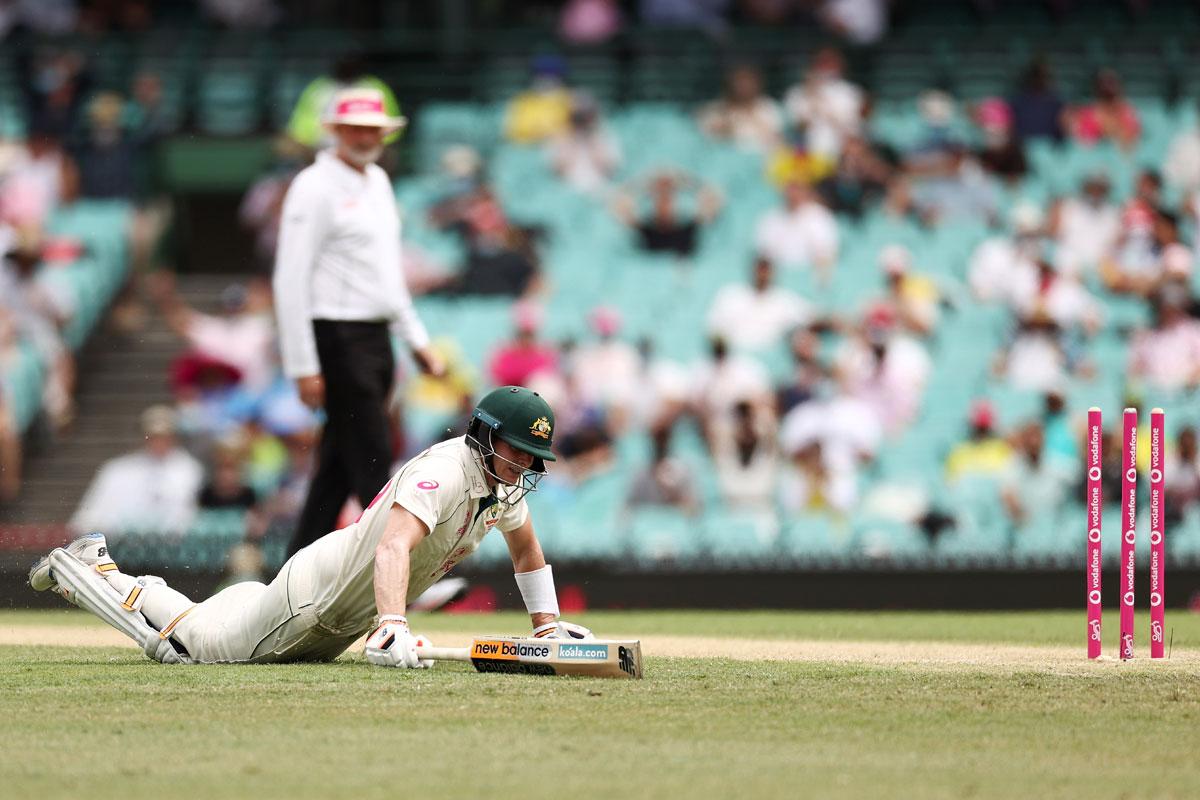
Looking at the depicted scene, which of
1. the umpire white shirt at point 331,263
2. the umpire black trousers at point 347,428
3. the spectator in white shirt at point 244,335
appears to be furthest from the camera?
the spectator in white shirt at point 244,335

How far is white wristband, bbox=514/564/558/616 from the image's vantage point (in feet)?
24.5

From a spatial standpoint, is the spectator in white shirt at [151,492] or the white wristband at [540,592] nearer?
the white wristband at [540,592]

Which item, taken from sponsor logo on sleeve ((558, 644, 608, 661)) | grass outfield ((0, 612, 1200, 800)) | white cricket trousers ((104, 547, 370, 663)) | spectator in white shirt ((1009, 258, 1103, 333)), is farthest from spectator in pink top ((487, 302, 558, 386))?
sponsor logo on sleeve ((558, 644, 608, 661))

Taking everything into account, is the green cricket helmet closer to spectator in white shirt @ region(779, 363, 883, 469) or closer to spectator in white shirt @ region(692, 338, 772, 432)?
spectator in white shirt @ region(779, 363, 883, 469)

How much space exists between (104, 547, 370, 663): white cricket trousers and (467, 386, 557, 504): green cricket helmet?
0.81m

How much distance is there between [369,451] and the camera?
872cm

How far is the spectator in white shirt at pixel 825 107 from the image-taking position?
57.2ft

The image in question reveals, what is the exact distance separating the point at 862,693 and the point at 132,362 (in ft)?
38.6

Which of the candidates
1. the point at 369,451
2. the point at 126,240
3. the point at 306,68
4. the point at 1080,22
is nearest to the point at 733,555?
the point at 369,451

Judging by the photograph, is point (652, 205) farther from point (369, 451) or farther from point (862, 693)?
point (862, 693)

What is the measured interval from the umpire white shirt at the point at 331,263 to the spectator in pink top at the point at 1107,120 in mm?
10341

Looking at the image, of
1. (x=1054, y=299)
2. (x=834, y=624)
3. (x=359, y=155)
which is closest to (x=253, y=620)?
(x=359, y=155)

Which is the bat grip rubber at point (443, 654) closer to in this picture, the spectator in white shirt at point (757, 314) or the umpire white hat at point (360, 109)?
the umpire white hat at point (360, 109)

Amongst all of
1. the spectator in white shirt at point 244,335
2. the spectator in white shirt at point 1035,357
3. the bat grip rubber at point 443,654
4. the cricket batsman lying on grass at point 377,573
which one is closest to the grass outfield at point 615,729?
the bat grip rubber at point 443,654
